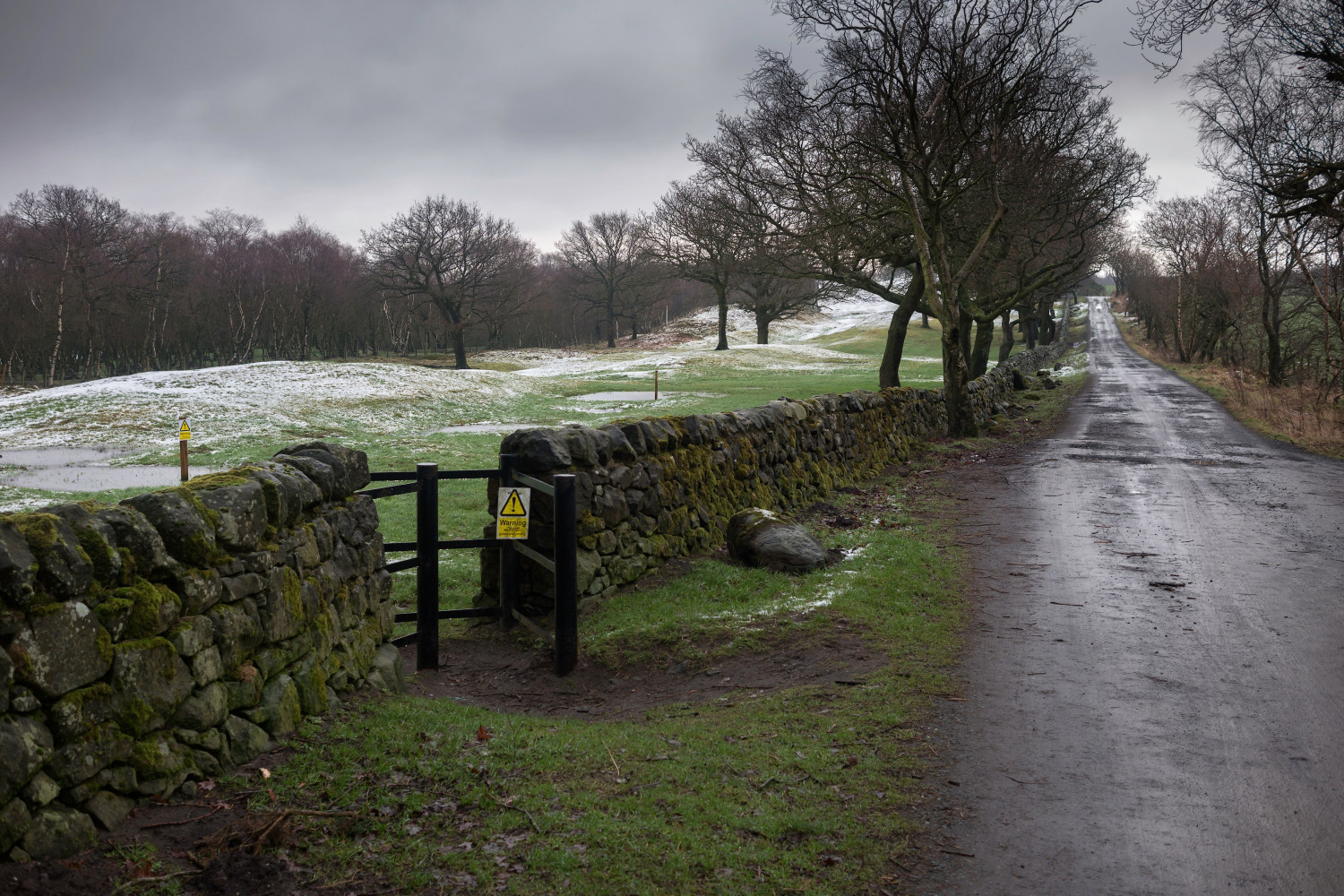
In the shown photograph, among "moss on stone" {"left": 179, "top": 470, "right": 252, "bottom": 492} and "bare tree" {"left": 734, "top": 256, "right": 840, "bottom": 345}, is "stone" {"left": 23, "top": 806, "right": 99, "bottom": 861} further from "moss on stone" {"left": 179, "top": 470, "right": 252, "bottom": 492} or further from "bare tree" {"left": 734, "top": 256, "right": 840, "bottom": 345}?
"bare tree" {"left": 734, "top": 256, "right": 840, "bottom": 345}

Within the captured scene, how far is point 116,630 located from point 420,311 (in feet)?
225

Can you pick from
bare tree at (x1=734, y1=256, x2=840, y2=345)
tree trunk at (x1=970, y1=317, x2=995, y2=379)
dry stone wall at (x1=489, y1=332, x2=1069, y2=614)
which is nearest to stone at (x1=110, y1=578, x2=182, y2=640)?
dry stone wall at (x1=489, y1=332, x2=1069, y2=614)

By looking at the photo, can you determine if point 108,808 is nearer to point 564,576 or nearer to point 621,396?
point 564,576

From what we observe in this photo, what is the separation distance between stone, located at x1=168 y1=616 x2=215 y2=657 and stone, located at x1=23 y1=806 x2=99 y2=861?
77 centimetres

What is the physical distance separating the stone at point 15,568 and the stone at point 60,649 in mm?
82

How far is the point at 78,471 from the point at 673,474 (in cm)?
1315

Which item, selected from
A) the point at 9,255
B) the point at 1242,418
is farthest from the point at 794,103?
the point at 9,255

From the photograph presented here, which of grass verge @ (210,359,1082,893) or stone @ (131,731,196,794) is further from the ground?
stone @ (131,731,196,794)

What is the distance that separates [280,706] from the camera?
4488 mm

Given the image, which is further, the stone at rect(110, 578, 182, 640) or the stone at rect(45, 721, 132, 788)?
the stone at rect(110, 578, 182, 640)

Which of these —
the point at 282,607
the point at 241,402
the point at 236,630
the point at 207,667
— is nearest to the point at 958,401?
the point at 282,607

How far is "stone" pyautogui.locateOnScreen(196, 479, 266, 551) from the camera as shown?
4.30 m

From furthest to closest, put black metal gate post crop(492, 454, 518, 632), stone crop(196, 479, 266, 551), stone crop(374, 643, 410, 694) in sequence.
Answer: black metal gate post crop(492, 454, 518, 632) < stone crop(374, 643, 410, 694) < stone crop(196, 479, 266, 551)

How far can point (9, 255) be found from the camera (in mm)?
56312
